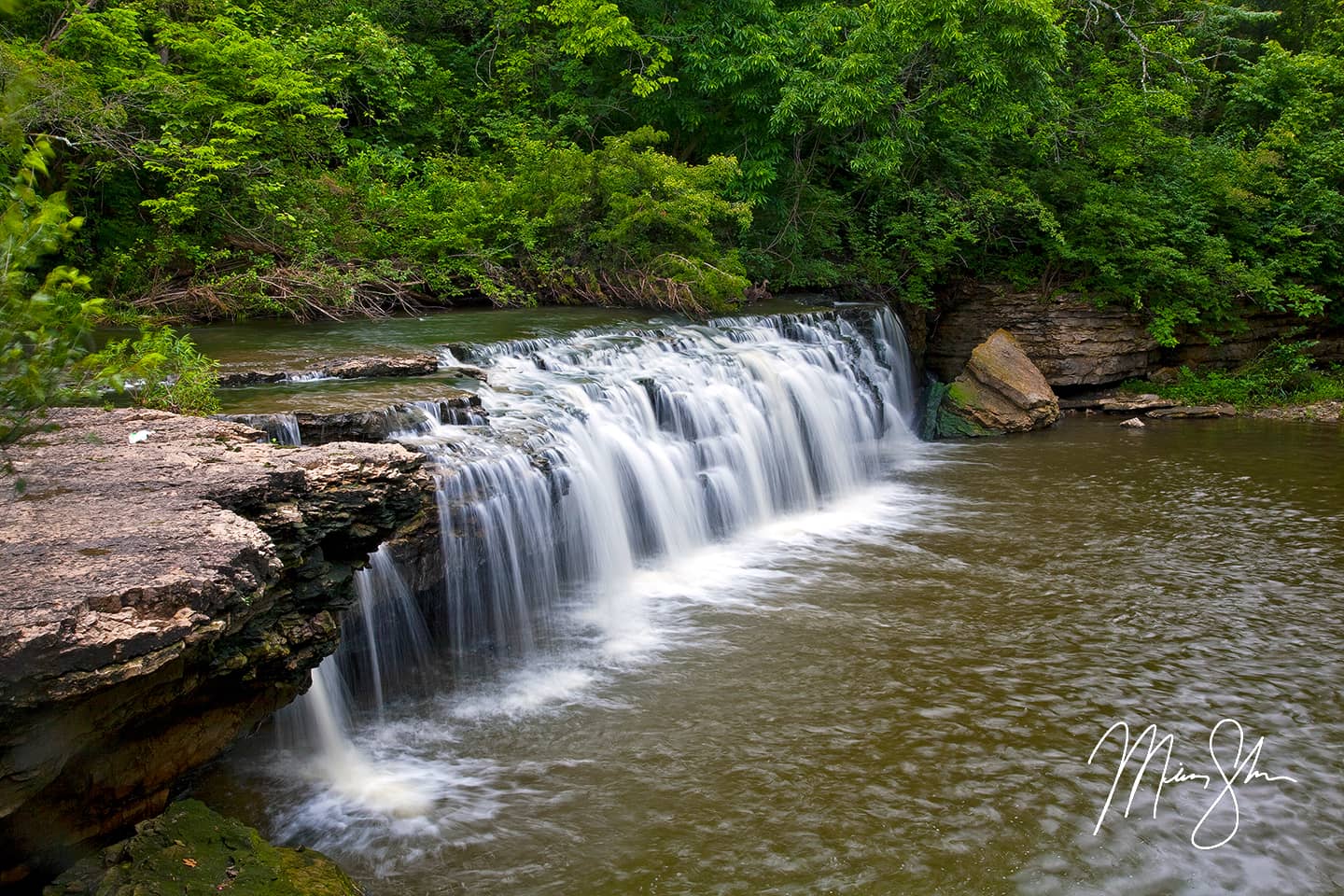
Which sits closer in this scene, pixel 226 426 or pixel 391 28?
pixel 226 426

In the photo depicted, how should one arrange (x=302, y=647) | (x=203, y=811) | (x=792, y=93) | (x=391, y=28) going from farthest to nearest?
1. (x=391, y=28)
2. (x=792, y=93)
3. (x=302, y=647)
4. (x=203, y=811)

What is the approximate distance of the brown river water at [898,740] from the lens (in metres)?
4.48

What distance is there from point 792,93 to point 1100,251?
588cm

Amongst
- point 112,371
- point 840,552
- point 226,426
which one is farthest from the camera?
point 840,552

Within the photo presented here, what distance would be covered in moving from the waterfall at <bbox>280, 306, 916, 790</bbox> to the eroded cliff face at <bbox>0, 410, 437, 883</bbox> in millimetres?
1234

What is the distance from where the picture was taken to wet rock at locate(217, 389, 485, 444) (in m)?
6.66

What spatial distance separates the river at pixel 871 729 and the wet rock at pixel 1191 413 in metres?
5.66

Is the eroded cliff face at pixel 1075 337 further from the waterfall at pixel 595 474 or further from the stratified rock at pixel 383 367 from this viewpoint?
the stratified rock at pixel 383 367

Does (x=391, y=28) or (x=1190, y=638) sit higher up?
(x=391, y=28)

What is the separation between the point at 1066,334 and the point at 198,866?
15.1 m

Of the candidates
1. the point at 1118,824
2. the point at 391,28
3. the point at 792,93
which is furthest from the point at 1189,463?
the point at 391,28

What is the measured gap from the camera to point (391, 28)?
1709cm

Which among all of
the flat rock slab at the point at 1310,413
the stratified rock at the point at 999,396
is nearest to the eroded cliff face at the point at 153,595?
the stratified rock at the point at 999,396

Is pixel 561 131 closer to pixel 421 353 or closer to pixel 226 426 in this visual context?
pixel 421 353
